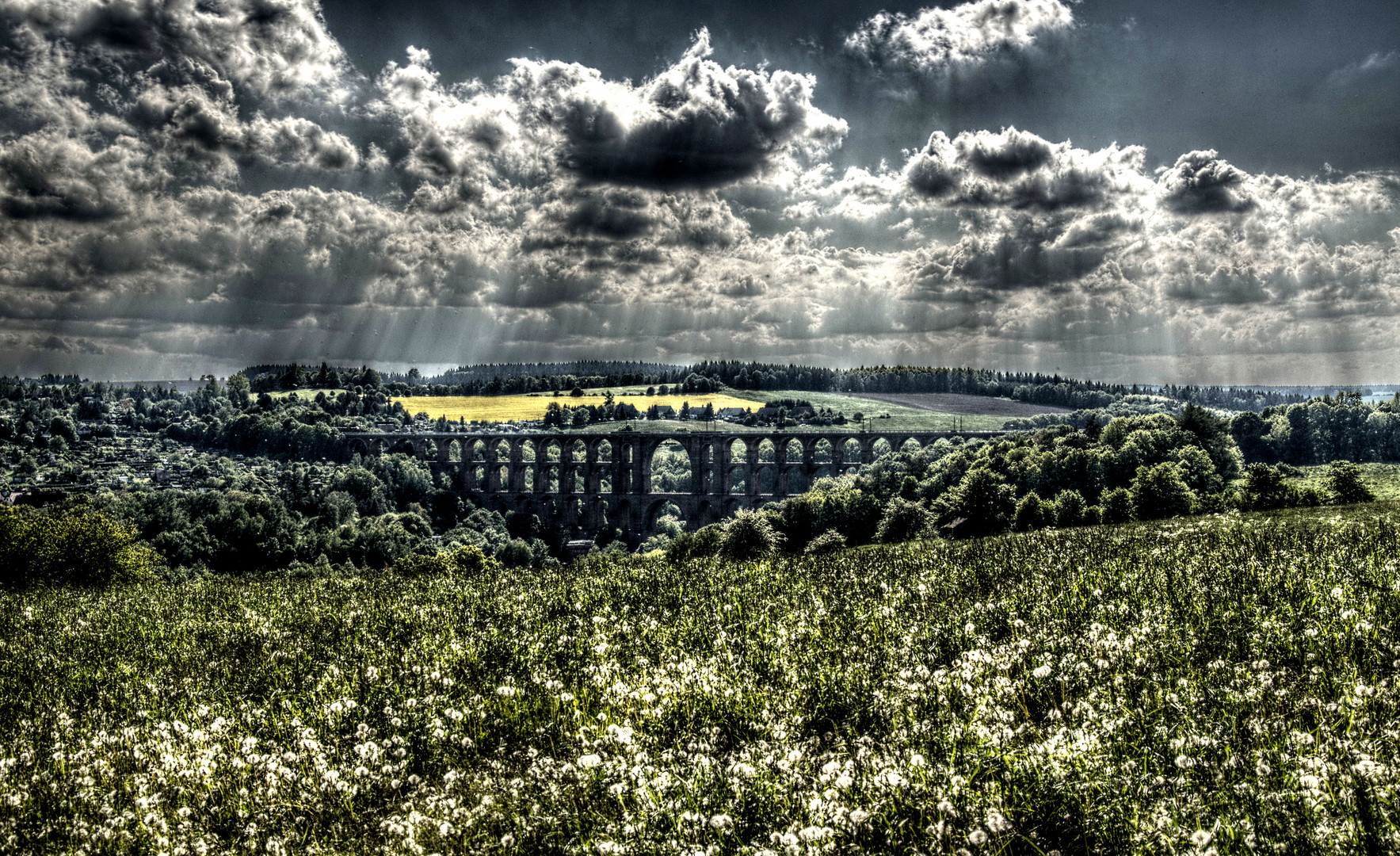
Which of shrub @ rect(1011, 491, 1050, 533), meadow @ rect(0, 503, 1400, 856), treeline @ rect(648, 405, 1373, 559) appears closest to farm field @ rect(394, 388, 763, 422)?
treeline @ rect(648, 405, 1373, 559)

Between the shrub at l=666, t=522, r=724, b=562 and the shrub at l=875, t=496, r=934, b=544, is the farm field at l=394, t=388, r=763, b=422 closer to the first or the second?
the shrub at l=666, t=522, r=724, b=562

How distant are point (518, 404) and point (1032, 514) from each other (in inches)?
6116

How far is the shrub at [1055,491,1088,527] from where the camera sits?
4644 cm

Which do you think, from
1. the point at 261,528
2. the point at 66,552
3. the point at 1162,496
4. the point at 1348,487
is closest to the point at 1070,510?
the point at 1162,496

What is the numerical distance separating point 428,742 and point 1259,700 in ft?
26.3

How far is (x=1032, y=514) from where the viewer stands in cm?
4738

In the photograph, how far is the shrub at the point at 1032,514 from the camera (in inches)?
1842

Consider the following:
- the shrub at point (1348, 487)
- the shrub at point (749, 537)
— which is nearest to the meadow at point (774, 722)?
the shrub at point (749, 537)

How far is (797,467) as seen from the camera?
13538 cm

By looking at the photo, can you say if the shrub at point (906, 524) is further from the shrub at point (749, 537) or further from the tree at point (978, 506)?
the shrub at point (749, 537)

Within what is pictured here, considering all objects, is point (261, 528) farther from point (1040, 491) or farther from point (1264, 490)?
point (1264, 490)

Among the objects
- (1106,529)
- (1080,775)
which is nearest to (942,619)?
(1080,775)

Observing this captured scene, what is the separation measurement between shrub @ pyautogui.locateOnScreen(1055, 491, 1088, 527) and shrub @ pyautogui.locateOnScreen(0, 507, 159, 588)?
50125 millimetres

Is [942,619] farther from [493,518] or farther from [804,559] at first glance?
[493,518]
